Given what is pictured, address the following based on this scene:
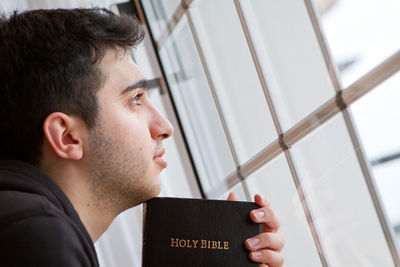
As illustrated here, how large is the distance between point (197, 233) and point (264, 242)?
16 cm

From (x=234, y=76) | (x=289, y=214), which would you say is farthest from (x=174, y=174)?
(x=289, y=214)

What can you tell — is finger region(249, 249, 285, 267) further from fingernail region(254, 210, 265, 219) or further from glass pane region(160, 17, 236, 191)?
glass pane region(160, 17, 236, 191)

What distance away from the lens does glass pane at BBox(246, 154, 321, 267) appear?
184 centimetres

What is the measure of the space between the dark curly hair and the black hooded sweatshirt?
0.26 meters

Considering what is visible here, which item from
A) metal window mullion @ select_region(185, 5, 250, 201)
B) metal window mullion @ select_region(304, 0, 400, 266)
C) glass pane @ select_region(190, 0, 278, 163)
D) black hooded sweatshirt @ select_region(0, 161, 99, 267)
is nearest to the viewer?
black hooded sweatshirt @ select_region(0, 161, 99, 267)

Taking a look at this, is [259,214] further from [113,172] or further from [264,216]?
[113,172]

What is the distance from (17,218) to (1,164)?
28 centimetres

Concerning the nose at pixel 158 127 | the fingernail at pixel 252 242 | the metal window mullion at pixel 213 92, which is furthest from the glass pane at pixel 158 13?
the fingernail at pixel 252 242

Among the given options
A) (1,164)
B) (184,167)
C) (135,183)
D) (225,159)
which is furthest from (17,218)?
(184,167)

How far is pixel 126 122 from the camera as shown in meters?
1.42

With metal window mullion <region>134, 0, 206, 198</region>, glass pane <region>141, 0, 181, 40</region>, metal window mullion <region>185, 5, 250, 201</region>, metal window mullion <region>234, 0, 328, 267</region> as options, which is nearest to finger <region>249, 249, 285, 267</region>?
metal window mullion <region>234, 0, 328, 267</region>

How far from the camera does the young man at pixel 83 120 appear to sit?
139 cm

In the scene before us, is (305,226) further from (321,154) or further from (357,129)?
(357,129)

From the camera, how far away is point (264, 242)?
1399 millimetres
